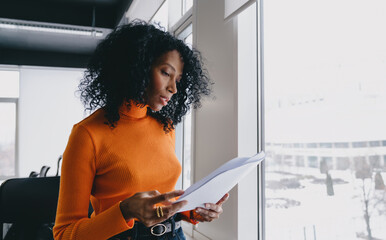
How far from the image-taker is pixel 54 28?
14.4 feet

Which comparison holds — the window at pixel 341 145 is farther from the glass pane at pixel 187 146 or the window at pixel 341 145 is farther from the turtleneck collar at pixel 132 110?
the glass pane at pixel 187 146

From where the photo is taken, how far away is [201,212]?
3.15 feet

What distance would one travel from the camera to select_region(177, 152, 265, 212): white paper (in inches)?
28.8

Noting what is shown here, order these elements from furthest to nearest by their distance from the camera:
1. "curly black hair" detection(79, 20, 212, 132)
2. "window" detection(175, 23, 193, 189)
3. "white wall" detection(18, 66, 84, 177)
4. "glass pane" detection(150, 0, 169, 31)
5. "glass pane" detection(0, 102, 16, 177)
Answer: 1. "white wall" detection(18, 66, 84, 177)
2. "glass pane" detection(0, 102, 16, 177)
3. "glass pane" detection(150, 0, 169, 31)
4. "window" detection(175, 23, 193, 189)
5. "curly black hair" detection(79, 20, 212, 132)

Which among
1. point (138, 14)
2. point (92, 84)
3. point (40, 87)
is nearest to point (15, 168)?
point (40, 87)

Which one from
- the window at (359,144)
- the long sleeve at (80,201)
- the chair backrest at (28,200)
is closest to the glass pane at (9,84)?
the chair backrest at (28,200)

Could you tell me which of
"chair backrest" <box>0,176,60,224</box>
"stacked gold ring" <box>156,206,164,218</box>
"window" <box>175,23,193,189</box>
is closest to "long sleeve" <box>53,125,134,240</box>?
"stacked gold ring" <box>156,206,164,218</box>

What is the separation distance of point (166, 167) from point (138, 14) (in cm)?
339

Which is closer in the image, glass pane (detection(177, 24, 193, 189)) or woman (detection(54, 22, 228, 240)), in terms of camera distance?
woman (detection(54, 22, 228, 240))

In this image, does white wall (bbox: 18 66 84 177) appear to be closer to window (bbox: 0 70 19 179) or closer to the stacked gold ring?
window (bbox: 0 70 19 179)

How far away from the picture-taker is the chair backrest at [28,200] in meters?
1.23

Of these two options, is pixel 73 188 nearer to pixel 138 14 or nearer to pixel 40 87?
pixel 138 14

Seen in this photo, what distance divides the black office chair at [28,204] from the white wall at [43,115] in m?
5.10

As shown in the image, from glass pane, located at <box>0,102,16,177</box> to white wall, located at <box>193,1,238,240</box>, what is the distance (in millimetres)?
5251
